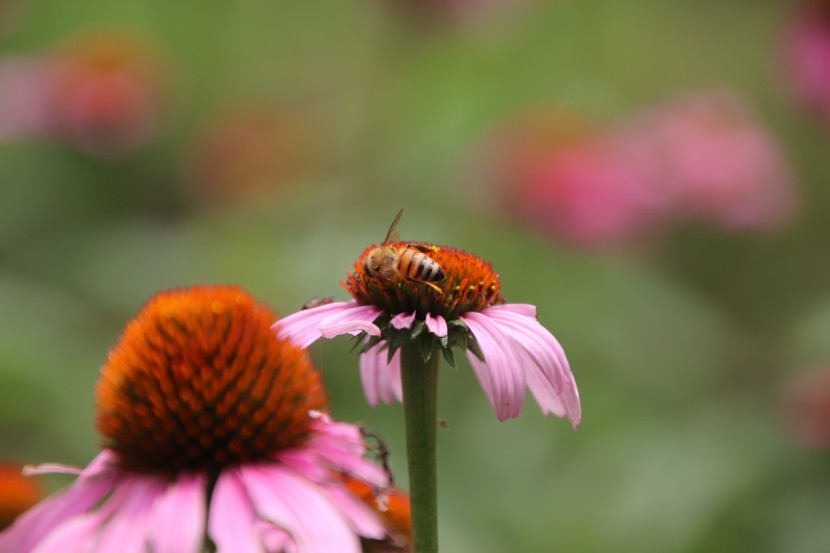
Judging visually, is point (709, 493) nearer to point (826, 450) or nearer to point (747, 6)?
point (826, 450)

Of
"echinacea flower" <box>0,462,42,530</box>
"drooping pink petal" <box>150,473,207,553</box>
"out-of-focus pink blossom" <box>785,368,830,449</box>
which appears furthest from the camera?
"out-of-focus pink blossom" <box>785,368,830,449</box>

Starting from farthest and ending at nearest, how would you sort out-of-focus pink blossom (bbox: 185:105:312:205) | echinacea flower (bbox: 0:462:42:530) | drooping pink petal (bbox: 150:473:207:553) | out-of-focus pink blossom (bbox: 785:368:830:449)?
out-of-focus pink blossom (bbox: 185:105:312:205)
out-of-focus pink blossom (bbox: 785:368:830:449)
echinacea flower (bbox: 0:462:42:530)
drooping pink petal (bbox: 150:473:207:553)

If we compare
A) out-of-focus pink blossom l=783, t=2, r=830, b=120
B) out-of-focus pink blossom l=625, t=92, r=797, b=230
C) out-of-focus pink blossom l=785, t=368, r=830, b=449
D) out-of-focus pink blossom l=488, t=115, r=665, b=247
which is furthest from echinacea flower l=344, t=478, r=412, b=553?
out-of-focus pink blossom l=783, t=2, r=830, b=120

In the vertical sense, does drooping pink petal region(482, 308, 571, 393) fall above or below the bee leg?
below

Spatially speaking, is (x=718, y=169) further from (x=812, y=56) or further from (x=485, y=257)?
(x=485, y=257)

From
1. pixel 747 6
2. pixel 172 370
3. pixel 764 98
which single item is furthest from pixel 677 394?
pixel 747 6

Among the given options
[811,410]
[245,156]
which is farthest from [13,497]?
[245,156]

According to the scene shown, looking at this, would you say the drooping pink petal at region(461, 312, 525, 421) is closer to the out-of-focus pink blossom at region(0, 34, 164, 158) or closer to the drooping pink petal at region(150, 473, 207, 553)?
the drooping pink petal at region(150, 473, 207, 553)
